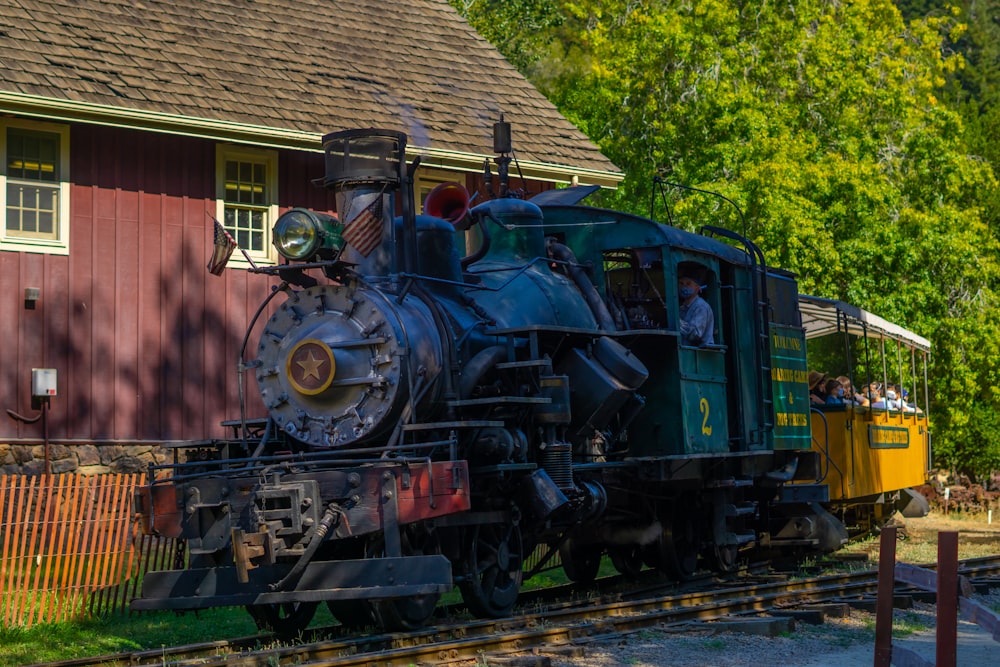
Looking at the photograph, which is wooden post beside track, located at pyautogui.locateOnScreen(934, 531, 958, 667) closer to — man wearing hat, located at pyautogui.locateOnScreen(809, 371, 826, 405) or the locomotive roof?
the locomotive roof

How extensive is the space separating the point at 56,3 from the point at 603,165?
7.67 metres

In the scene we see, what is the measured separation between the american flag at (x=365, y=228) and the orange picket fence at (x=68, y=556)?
2945 millimetres

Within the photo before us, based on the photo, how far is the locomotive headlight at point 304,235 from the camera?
1010cm

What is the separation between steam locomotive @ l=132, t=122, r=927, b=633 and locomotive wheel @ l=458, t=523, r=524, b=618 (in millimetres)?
18

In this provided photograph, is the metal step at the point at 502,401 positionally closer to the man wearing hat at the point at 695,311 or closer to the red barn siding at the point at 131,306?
the man wearing hat at the point at 695,311

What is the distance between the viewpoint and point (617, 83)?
28.0 meters

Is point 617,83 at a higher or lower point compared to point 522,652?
higher

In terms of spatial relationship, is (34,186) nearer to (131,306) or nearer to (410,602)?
(131,306)

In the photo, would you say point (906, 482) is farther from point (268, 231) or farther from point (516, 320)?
point (516, 320)

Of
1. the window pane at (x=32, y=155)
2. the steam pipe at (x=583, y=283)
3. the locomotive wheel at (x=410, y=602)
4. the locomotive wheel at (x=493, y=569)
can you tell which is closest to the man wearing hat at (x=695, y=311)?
the steam pipe at (x=583, y=283)

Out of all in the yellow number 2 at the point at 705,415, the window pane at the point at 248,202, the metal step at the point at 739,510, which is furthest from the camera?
the window pane at the point at 248,202

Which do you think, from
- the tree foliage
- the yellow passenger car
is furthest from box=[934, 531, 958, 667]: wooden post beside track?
the tree foliage

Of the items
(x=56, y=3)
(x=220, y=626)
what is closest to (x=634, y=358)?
(x=220, y=626)

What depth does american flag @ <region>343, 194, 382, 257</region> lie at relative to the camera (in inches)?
406
